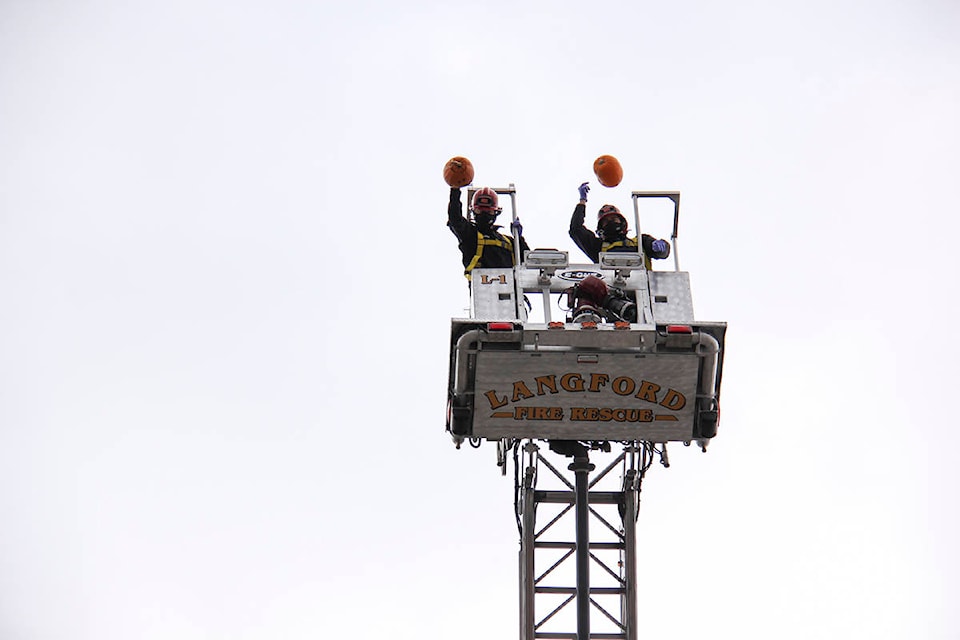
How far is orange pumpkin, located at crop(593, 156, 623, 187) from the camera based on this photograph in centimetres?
1686

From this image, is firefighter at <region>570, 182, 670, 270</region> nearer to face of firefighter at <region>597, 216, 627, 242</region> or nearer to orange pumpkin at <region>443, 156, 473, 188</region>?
face of firefighter at <region>597, 216, 627, 242</region>

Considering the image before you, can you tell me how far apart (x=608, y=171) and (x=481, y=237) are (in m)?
1.57

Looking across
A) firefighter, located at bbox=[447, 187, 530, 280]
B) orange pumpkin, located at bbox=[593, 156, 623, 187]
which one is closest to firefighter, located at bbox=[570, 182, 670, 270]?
orange pumpkin, located at bbox=[593, 156, 623, 187]

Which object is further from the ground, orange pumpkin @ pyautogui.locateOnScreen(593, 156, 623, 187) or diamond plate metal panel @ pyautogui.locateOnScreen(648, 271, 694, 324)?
orange pumpkin @ pyautogui.locateOnScreen(593, 156, 623, 187)

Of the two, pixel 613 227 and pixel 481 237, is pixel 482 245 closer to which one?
pixel 481 237

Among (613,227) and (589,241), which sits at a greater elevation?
(613,227)

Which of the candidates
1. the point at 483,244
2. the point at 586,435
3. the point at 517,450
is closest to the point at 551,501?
the point at 517,450

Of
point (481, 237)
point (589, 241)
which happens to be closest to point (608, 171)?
point (589, 241)

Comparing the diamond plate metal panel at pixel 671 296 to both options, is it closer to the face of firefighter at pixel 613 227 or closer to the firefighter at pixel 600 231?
the firefighter at pixel 600 231

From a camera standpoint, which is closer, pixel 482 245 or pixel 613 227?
pixel 482 245

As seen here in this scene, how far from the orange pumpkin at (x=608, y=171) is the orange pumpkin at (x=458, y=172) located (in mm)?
1419

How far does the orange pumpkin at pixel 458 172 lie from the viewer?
16.7 meters

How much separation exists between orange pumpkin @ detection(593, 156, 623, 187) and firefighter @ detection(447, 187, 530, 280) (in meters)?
1.10

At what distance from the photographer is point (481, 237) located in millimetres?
16750
